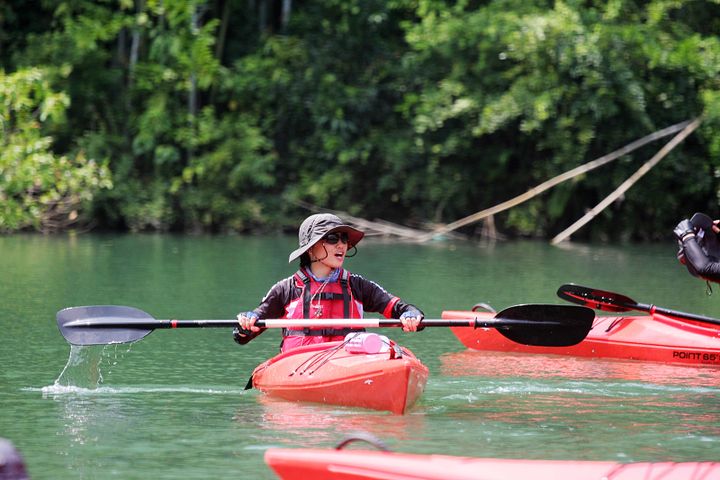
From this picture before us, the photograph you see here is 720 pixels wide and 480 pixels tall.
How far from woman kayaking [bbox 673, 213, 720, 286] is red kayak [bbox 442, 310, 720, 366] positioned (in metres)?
0.55

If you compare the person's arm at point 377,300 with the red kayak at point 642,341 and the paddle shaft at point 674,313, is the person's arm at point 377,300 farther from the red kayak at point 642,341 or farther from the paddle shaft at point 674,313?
the paddle shaft at point 674,313

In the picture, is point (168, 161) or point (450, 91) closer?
point (450, 91)

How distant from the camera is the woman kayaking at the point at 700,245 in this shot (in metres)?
8.02

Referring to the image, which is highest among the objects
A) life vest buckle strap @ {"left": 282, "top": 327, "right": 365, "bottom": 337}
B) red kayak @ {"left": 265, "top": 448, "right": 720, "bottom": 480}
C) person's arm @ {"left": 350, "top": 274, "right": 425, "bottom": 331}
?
person's arm @ {"left": 350, "top": 274, "right": 425, "bottom": 331}

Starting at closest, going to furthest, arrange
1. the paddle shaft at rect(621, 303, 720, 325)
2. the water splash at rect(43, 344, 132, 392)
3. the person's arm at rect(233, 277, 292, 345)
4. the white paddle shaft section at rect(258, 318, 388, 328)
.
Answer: the white paddle shaft section at rect(258, 318, 388, 328) < the person's arm at rect(233, 277, 292, 345) < the water splash at rect(43, 344, 132, 392) < the paddle shaft at rect(621, 303, 720, 325)

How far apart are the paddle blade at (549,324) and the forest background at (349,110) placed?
12.0 m

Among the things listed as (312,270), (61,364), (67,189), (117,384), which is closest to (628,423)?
(312,270)

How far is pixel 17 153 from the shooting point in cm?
1828

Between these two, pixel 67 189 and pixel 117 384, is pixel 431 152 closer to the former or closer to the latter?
pixel 67 189

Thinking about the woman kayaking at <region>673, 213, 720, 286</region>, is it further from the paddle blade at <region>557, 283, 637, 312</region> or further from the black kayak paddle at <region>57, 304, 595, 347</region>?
the black kayak paddle at <region>57, 304, 595, 347</region>

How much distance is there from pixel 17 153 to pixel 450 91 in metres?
6.72

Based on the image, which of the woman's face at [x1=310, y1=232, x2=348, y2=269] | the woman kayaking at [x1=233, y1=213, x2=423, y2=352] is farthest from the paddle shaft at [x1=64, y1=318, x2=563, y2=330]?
the woman's face at [x1=310, y1=232, x2=348, y2=269]

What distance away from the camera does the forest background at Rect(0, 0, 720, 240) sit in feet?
62.1

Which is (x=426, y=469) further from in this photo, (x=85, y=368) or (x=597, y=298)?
(x=597, y=298)
